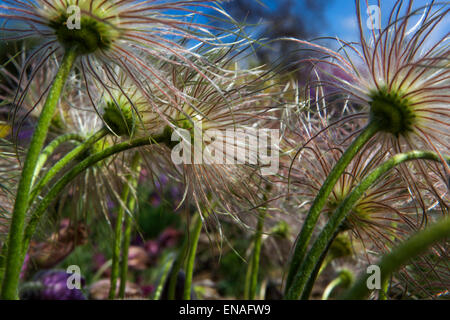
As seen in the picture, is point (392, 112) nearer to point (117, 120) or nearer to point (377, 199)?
point (377, 199)

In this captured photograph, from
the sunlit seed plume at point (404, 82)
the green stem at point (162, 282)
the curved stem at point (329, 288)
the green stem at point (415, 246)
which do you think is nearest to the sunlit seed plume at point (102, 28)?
the sunlit seed plume at point (404, 82)

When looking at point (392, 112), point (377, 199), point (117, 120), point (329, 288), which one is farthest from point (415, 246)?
point (329, 288)

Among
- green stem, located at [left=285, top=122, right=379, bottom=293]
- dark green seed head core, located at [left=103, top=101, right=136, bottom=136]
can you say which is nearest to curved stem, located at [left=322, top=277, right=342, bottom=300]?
green stem, located at [left=285, top=122, right=379, bottom=293]

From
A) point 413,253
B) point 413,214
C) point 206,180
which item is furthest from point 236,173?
point 413,253

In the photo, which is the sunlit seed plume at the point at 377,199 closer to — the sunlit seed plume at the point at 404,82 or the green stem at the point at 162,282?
the sunlit seed plume at the point at 404,82

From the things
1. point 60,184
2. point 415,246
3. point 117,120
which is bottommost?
point 415,246

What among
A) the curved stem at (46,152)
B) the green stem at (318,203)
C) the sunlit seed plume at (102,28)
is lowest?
the green stem at (318,203)

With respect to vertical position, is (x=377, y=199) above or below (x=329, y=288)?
above

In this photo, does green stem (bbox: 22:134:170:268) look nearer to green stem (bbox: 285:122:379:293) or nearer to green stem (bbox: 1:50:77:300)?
green stem (bbox: 1:50:77:300)
